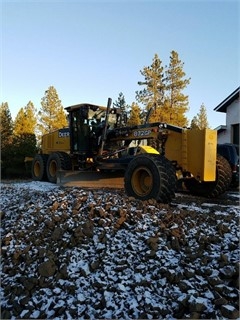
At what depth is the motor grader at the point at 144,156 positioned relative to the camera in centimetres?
763

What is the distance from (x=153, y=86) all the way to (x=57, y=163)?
19.3m

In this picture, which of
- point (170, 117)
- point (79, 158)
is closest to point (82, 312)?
point (79, 158)

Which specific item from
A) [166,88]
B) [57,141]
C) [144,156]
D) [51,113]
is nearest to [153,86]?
[166,88]

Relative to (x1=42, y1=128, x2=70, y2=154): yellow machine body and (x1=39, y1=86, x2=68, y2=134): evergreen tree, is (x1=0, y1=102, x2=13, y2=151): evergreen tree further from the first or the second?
(x1=42, y1=128, x2=70, y2=154): yellow machine body

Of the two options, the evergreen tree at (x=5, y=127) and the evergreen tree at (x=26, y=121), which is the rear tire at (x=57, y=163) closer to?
the evergreen tree at (x=5, y=127)

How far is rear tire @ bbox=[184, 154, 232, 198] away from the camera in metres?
8.99

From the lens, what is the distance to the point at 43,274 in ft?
15.0

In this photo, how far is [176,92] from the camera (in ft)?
98.8

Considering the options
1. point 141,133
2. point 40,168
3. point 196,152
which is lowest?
point 40,168

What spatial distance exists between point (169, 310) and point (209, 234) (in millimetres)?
1689

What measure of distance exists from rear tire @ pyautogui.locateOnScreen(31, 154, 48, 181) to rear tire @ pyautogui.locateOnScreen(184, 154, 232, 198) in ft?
22.3

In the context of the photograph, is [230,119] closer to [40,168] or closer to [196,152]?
[40,168]

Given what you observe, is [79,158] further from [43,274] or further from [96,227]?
[43,274]

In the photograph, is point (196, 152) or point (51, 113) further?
point (51, 113)
